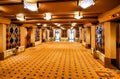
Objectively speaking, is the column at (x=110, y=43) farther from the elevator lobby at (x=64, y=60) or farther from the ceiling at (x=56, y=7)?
the ceiling at (x=56, y=7)

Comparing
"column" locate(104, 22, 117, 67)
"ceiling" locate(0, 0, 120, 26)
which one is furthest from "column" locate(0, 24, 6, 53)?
"column" locate(104, 22, 117, 67)

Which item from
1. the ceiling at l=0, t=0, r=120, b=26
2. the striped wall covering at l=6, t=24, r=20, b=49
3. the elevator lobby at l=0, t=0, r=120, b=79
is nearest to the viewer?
the ceiling at l=0, t=0, r=120, b=26

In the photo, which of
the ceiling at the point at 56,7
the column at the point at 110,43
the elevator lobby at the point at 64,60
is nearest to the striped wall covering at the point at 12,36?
the elevator lobby at the point at 64,60

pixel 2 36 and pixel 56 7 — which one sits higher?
pixel 56 7

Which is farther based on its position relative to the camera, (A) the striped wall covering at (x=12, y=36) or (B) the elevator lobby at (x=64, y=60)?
(A) the striped wall covering at (x=12, y=36)

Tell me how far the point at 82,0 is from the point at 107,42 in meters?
3.85

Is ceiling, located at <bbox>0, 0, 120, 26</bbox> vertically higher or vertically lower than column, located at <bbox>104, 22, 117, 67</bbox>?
higher

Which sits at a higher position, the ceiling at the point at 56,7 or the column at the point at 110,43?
the ceiling at the point at 56,7

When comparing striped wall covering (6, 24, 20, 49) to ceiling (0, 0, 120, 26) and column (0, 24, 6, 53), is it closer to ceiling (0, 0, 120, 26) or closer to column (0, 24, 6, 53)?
column (0, 24, 6, 53)

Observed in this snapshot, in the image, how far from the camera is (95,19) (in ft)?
31.1

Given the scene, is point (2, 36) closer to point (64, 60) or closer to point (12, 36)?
point (12, 36)

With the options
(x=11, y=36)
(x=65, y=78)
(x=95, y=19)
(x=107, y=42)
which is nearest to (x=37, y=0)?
(x=65, y=78)

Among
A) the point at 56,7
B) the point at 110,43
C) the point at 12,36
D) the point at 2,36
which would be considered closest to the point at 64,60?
the point at 110,43

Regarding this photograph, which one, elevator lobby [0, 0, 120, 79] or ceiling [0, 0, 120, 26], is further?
elevator lobby [0, 0, 120, 79]
